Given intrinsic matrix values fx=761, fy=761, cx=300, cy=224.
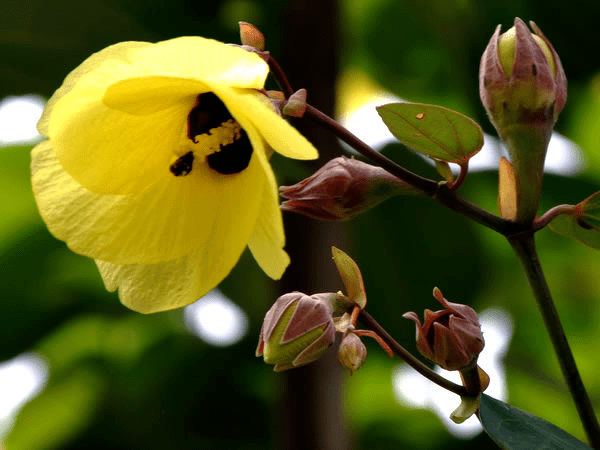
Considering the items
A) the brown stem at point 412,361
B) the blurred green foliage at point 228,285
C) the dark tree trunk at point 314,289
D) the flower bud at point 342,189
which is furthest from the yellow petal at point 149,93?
the blurred green foliage at point 228,285

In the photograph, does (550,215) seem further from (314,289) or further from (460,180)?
(314,289)

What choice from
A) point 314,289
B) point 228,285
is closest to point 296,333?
point 314,289

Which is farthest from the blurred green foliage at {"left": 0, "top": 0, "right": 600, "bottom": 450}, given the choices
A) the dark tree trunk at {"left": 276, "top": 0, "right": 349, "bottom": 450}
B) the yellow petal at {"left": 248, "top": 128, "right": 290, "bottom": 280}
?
the yellow petal at {"left": 248, "top": 128, "right": 290, "bottom": 280}

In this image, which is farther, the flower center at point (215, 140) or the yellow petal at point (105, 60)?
the flower center at point (215, 140)

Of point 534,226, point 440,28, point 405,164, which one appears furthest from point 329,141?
point 534,226

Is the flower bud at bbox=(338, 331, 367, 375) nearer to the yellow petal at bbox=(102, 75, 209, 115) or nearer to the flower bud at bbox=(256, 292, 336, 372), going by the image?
the flower bud at bbox=(256, 292, 336, 372)

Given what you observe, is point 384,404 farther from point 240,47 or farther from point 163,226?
point 240,47

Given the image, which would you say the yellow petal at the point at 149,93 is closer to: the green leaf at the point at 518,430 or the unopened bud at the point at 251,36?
the unopened bud at the point at 251,36
